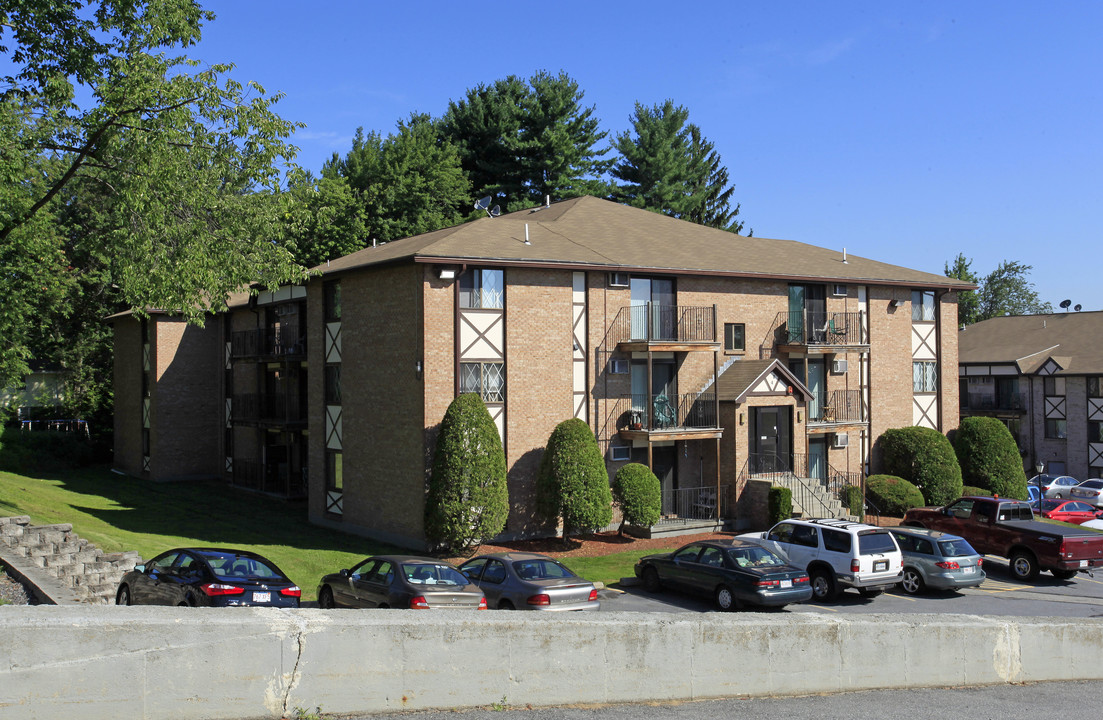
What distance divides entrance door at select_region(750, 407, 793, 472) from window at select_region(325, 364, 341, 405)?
1376cm

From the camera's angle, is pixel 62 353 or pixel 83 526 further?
pixel 62 353

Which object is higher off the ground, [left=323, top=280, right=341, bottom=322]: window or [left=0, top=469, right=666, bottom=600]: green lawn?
[left=323, top=280, right=341, bottom=322]: window

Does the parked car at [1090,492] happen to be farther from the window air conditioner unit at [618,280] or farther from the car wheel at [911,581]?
the window air conditioner unit at [618,280]

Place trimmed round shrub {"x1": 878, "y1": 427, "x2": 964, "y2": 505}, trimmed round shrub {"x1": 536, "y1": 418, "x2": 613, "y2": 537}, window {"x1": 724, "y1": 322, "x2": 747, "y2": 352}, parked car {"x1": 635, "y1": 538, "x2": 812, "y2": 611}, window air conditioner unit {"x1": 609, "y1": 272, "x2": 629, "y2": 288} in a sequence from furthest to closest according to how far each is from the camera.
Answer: trimmed round shrub {"x1": 878, "y1": 427, "x2": 964, "y2": 505} → window {"x1": 724, "y1": 322, "x2": 747, "y2": 352} → window air conditioner unit {"x1": 609, "y1": 272, "x2": 629, "y2": 288} → trimmed round shrub {"x1": 536, "y1": 418, "x2": 613, "y2": 537} → parked car {"x1": 635, "y1": 538, "x2": 812, "y2": 611}

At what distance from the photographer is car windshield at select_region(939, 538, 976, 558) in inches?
813

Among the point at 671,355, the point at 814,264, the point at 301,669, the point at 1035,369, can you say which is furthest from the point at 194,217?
the point at 1035,369

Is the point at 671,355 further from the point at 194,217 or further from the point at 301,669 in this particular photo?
the point at 301,669

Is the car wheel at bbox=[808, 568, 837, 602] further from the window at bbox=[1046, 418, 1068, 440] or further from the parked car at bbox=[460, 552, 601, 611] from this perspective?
the window at bbox=[1046, 418, 1068, 440]

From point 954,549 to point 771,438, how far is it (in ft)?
34.1

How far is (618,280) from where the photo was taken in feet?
92.5

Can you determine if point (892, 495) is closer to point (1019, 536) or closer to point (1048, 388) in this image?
point (1019, 536)

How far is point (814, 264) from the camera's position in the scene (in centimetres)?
3388

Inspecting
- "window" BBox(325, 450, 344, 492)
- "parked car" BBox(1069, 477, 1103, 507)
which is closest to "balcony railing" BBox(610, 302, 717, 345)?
"window" BBox(325, 450, 344, 492)

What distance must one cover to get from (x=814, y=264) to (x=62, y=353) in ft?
136
